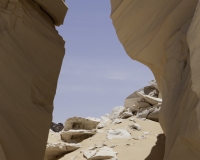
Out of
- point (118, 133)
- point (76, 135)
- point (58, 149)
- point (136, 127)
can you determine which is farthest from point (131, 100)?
point (58, 149)

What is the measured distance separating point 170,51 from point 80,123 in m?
8.97

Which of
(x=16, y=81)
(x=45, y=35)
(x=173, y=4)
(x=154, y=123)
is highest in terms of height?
(x=173, y=4)

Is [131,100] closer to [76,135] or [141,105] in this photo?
[141,105]

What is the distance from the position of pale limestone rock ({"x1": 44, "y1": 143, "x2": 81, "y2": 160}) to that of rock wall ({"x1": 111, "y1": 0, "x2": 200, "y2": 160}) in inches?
185

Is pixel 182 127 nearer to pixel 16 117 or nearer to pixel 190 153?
pixel 190 153

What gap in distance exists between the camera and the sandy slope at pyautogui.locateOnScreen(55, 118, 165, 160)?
1019 centimetres

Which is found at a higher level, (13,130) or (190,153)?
(190,153)

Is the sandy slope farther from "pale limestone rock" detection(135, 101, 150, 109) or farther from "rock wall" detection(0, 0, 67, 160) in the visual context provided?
"rock wall" detection(0, 0, 67, 160)

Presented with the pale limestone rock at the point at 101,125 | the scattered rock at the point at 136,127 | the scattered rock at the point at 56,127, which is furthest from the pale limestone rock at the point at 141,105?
the scattered rock at the point at 56,127

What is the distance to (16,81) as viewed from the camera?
249 inches

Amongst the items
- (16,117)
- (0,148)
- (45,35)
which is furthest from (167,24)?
(0,148)

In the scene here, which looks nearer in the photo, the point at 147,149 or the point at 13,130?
the point at 13,130

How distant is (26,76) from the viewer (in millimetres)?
6617

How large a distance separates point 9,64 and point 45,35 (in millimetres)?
1545
